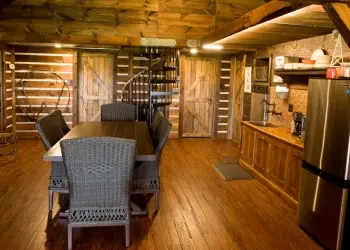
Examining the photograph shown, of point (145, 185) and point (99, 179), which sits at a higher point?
point (99, 179)

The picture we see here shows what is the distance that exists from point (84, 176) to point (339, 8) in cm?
243

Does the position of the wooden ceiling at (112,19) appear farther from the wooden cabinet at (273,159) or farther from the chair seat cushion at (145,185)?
the chair seat cushion at (145,185)

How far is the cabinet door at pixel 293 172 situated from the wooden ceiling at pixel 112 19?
138 inches

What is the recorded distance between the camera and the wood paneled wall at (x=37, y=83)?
7598mm

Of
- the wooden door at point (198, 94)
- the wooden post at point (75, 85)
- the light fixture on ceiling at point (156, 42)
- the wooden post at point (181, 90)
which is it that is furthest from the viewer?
the wooden door at point (198, 94)

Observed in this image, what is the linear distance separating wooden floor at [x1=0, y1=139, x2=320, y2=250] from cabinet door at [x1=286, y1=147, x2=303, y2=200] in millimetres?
236

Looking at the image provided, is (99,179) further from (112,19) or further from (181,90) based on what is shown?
(181,90)

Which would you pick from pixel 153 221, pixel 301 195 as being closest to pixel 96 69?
pixel 153 221

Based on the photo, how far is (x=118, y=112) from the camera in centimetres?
579

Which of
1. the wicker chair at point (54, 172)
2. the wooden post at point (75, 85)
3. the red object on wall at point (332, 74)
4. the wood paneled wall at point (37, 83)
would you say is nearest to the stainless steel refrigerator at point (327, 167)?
the red object on wall at point (332, 74)

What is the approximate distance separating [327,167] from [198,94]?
547cm

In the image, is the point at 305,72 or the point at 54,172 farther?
the point at 305,72

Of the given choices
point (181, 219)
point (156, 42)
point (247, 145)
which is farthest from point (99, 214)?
point (156, 42)

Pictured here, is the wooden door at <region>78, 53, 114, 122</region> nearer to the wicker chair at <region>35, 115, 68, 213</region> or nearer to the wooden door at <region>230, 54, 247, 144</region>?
the wooden door at <region>230, 54, 247, 144</region>
